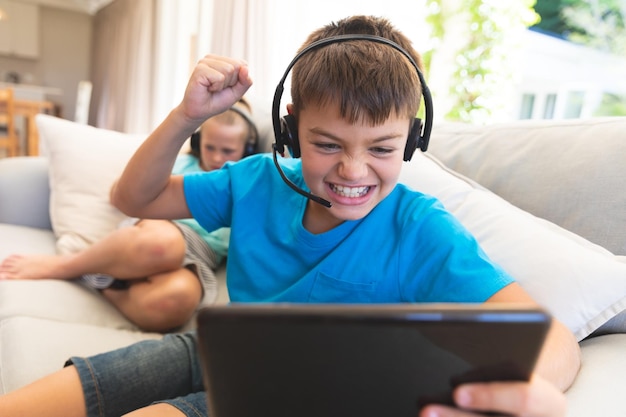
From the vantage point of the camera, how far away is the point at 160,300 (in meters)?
1.16

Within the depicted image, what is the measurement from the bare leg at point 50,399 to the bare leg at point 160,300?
16.2 inches

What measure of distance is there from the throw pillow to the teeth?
1094mm

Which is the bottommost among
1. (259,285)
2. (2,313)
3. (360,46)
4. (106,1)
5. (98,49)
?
(2,313)

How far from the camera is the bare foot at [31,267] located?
4.07 feet

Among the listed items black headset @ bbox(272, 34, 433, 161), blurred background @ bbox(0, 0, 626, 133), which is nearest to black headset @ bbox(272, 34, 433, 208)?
black headset @ bbox(272, 34, 433, 161)

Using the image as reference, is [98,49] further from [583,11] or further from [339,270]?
[339,270]

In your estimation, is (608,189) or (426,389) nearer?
(426,389)

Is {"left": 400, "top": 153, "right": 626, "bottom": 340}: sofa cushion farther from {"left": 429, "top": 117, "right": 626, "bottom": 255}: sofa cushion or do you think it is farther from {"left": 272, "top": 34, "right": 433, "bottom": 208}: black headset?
{"left": 272, "top": 34, "right": 433, "bottom": 208}: black headset

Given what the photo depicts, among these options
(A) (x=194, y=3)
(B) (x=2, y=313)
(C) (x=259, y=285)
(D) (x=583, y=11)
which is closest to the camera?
(C) (x=259, y=285)

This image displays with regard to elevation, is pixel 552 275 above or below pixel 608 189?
below

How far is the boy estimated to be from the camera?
2.16ft

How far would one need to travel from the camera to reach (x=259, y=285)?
2.62ft

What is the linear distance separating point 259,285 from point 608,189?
662mm

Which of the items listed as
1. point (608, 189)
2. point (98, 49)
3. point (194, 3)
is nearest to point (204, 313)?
point (608, 189)
